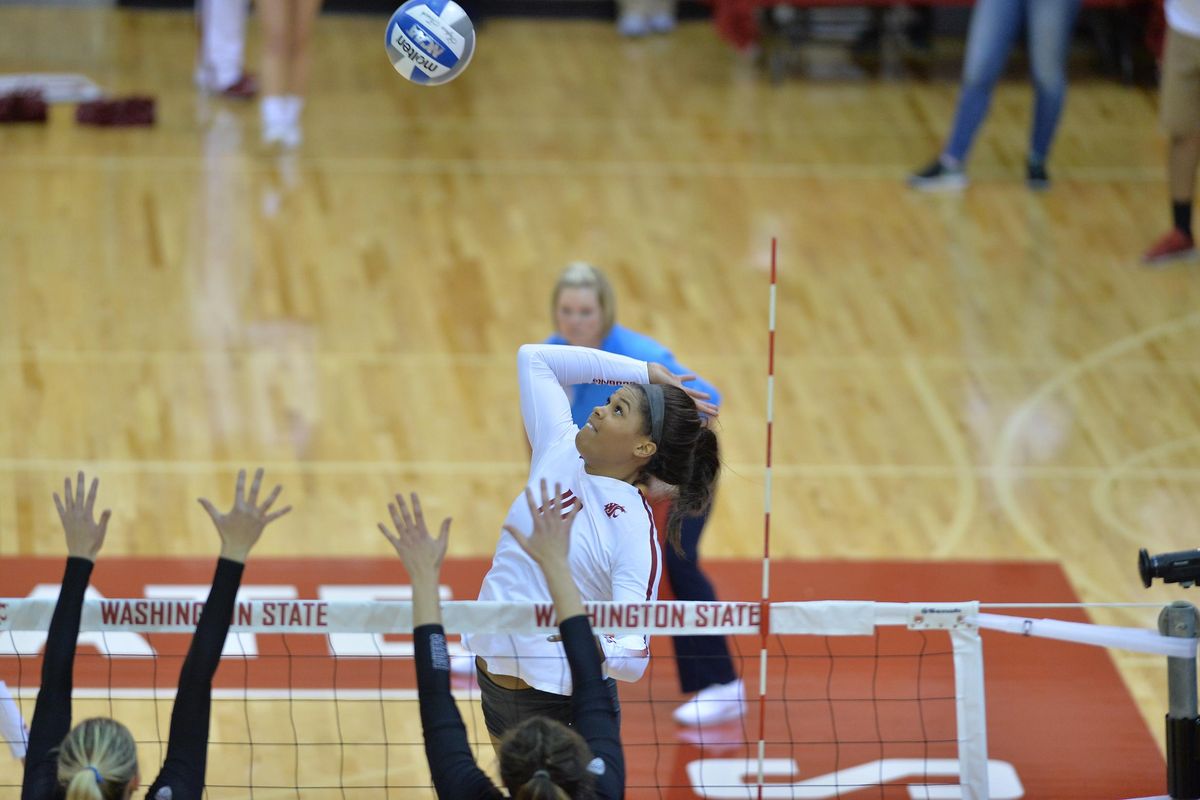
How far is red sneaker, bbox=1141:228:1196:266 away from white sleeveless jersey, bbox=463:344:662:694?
18.9 feet

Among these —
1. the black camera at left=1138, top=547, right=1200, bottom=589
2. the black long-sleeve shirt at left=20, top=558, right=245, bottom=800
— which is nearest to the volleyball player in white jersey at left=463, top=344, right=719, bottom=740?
the black long-sleeve shirt at left=20, top=558, right=245, bottom=800

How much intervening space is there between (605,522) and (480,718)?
186cm

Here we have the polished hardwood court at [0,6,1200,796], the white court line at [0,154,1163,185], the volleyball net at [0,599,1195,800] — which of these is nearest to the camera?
the volleyball net at [0,599,1195,800]

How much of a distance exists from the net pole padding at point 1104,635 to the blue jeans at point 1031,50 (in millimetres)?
6060

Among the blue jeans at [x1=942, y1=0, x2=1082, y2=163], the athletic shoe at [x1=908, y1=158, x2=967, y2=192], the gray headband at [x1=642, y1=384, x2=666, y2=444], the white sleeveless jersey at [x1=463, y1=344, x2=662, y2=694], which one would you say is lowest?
the athletic shoe at [x1=908, y1=158, x2=967, y2=192]

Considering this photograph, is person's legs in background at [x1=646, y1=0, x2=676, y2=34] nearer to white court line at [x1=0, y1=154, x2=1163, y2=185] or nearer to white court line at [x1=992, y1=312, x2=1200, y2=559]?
white court line at [x1=0, y1=154, x2=1163, y2=185]

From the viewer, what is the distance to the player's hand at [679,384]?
384 cm

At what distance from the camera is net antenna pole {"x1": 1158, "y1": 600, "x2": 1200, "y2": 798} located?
12.4 ft

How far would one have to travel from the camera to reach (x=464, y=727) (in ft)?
10.1

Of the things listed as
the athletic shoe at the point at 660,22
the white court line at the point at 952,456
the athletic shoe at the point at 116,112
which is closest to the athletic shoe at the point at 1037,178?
the white court line at the point at 952,456

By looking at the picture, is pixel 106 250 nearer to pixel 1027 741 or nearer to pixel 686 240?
pixel 686 240

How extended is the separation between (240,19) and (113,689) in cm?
632

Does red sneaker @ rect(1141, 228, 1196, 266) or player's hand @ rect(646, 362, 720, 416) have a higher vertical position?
player's hand @ rect(646, 362, 720, 416)

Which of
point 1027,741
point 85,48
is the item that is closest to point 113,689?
point 1027,741
